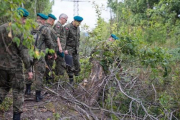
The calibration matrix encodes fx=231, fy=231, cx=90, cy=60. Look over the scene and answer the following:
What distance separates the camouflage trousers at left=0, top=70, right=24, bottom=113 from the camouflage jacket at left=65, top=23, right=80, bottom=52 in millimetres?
2772

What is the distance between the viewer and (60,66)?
19.9 ft

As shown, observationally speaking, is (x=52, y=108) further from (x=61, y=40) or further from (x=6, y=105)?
(x=61, y=40)

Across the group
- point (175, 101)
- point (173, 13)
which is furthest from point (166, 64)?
point (173, 13)

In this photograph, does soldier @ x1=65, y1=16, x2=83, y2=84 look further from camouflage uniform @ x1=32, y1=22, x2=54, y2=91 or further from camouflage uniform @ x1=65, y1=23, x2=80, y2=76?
camouflage uniform @ x1=32, y1=22, x2=54, y2=91

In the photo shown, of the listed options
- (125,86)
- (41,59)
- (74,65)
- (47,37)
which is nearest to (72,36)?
(74,65)

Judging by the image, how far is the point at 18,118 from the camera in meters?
3.75

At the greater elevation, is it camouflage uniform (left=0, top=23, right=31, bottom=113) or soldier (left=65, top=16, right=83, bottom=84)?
soldier (left=65, top=16, right=83, bottom=84)

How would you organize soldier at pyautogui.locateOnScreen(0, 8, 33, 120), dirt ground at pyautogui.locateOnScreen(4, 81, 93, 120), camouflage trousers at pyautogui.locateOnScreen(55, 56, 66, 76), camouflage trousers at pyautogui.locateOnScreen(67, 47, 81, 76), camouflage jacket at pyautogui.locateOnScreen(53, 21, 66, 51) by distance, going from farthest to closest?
camouflage trousers at pyautogui.locateOnScreen(67, 47, 81, 76), camouflage trousers at pyautogui.locateOnScreen(55, 56, 66, 76), camouflage jacket at pyautogui.locateOnScreen(53, 21, 66, 51), dirt ground at pyautogui.locateOnScreen(4, 81, 93, 120), soldier at pyautogui.locateOnScreen(0, 8, 33, 120)

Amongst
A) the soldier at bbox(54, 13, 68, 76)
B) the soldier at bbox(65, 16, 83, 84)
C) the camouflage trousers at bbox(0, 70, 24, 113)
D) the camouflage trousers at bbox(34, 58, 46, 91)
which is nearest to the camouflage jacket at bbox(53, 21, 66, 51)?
the soldier at bbox(54, 13, 68, 76)

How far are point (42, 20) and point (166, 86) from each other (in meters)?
3.37

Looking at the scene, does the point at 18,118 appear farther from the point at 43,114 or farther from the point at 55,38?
the point at 55,38

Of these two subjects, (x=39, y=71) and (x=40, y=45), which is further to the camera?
(x=40, y=45)

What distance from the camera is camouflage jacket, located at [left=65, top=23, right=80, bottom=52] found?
622 centimetres

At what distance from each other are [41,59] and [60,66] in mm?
1216
